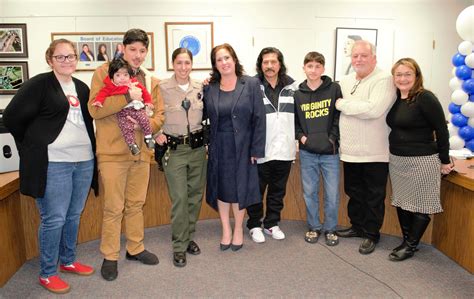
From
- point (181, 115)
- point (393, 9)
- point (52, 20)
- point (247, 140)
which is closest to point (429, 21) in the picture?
point (393, 9)

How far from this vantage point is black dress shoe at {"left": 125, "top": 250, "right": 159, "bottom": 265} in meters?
2.69

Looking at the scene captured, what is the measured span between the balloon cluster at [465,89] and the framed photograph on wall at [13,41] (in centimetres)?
521

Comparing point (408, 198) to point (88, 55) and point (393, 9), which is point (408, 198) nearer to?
point (393, 9)

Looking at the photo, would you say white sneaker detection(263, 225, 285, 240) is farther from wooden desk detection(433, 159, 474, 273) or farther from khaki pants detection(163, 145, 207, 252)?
wooden desk detection(433, 159, 474, 273)

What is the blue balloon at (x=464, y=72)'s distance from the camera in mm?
3637

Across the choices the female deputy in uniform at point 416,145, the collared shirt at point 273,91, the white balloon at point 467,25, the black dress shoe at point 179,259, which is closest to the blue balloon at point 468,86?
the white balloon at point 467,25

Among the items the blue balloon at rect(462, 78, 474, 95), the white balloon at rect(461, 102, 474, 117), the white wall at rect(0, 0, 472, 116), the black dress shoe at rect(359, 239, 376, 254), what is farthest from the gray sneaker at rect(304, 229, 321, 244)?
the white wall at rect(0, 0, 472, 116)

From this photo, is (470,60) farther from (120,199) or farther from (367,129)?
(120,199)

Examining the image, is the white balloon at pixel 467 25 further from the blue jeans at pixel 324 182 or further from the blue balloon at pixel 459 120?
the blue jeans at pixel 324 182

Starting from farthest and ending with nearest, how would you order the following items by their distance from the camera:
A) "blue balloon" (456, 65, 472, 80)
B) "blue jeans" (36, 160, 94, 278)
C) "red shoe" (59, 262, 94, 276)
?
"blue balloon" (456, 65, 472, 80), "red shoe" (59, 262, 94, 276), "blue jeans" (36, 160, 94, 278)

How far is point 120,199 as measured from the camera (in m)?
2.40

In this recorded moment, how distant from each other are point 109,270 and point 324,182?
176 cm

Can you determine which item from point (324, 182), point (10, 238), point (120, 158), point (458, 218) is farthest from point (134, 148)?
point (458, 218)

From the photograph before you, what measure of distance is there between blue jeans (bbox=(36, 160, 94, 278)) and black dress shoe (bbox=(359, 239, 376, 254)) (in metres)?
2.06
